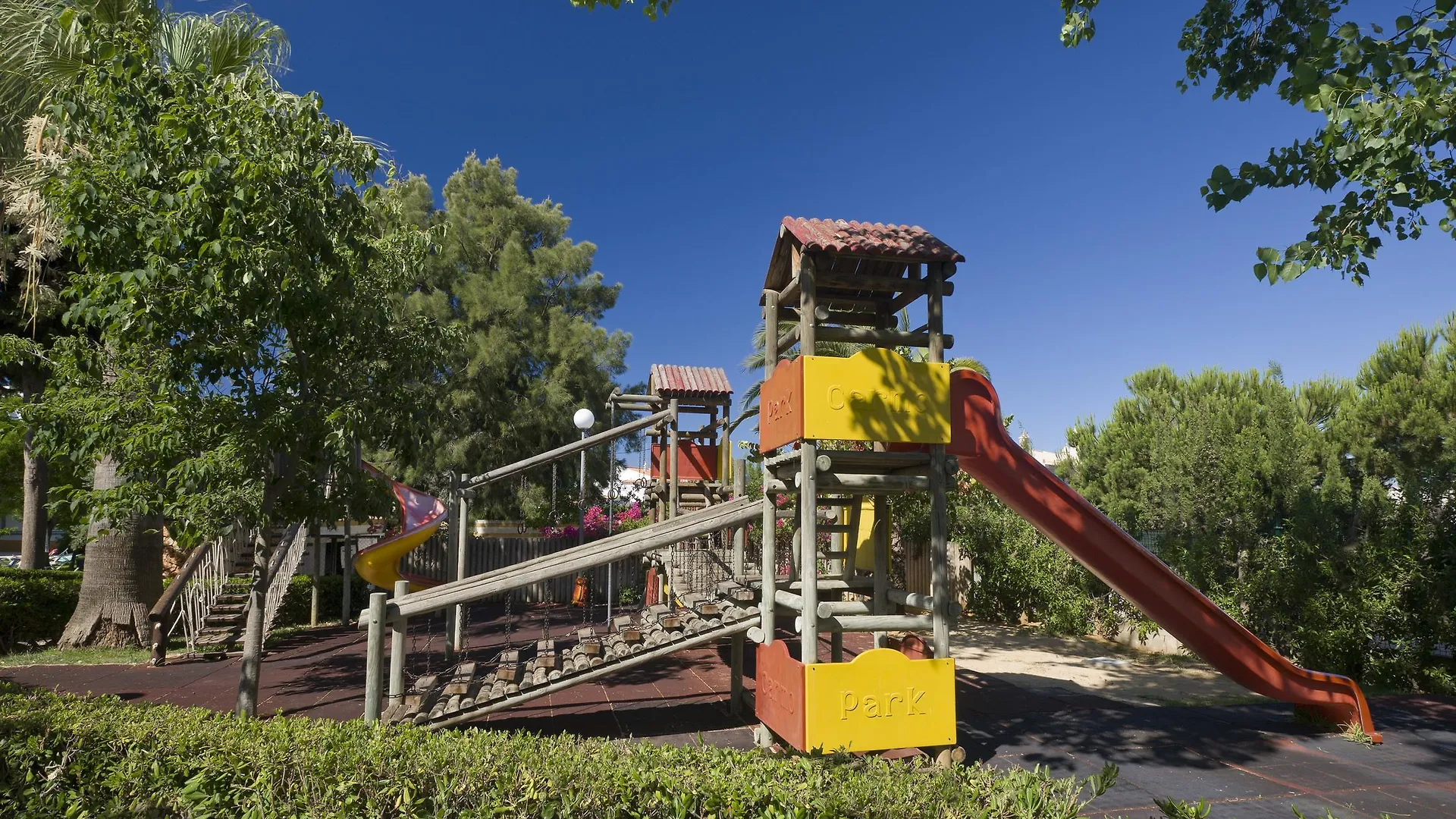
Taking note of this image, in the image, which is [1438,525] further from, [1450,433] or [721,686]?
[721,686]

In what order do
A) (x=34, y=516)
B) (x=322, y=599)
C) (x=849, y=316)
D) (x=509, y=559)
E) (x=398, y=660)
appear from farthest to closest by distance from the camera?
(x=509, y=559), (x=34, y=516), (x=322, y=599), (x=849, y=316), (x=398, y=660)

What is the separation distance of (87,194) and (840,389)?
6.22m

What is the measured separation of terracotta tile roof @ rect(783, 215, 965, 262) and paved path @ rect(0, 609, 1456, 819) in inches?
165

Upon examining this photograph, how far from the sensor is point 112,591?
12961 mm

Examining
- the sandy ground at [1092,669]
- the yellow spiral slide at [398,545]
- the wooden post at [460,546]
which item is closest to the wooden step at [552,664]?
the wooden post at [460,546]

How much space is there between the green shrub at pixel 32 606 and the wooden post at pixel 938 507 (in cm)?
1435

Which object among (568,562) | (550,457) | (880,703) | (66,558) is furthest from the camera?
(66,558)

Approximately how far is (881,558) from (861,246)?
3.28m

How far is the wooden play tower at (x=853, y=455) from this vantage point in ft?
20.9

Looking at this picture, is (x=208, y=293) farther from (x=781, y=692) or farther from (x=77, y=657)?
(x=77, y=657)

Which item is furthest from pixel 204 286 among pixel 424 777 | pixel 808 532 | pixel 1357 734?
pixel 1357 734

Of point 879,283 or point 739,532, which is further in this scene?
point 739,532

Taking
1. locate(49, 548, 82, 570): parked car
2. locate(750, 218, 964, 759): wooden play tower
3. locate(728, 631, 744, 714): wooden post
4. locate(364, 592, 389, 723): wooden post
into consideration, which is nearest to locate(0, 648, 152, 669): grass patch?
locate(364, 592, 389, 723): wooden post

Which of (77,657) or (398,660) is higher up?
(398,660)
